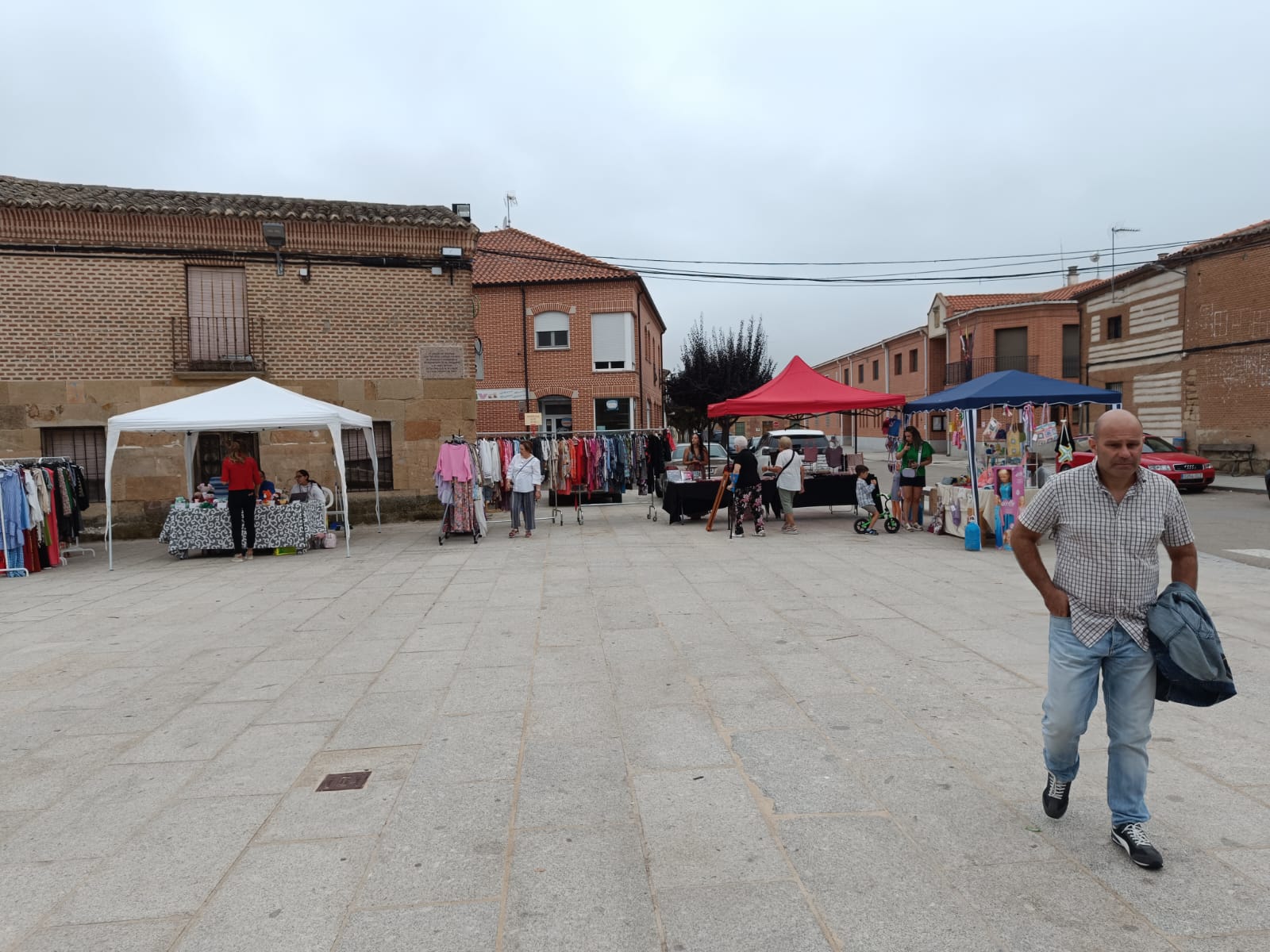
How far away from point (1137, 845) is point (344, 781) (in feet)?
10.4

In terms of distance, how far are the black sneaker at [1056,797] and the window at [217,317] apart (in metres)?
14.4

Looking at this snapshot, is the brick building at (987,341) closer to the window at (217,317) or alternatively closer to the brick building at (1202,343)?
the brick building at (1202,343)

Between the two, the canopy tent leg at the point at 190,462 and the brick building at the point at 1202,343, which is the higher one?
the brick building at the point at 1202,343

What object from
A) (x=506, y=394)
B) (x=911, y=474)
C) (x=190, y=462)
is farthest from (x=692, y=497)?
(x=506, y=394)

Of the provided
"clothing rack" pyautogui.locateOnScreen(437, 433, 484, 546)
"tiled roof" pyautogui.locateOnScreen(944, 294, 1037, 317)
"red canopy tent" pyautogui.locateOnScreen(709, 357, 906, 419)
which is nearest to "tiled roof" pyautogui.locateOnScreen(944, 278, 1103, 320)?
"tiled roof" pyautogui.locateOnScreen(944, 294, 1037, 317)

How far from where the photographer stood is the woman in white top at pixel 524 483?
488 inches

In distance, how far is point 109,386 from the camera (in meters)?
13.9

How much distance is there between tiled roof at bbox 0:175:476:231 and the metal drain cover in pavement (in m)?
13.0

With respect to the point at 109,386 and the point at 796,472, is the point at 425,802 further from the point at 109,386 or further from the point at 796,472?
the point at 109,386

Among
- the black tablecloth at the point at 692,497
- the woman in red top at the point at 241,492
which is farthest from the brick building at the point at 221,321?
the black tablecloth at the point at 692,497

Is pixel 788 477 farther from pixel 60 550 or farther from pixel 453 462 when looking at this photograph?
pixel 60 550

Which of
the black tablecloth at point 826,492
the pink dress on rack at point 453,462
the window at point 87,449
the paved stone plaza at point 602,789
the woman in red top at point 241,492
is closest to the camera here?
the paved stone plaza at point 602,789

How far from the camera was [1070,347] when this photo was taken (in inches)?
1393

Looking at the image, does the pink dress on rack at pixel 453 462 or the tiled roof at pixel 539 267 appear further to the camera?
the tiled roof at pixel 539 267
